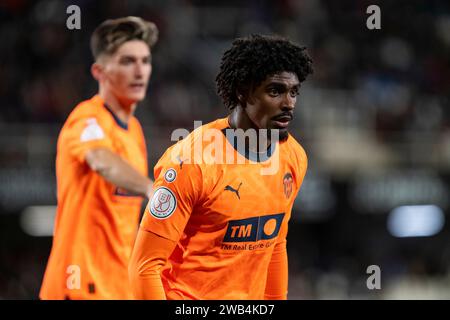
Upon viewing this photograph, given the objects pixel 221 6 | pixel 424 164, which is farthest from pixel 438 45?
pixel 221 6

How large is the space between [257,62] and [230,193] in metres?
0.69

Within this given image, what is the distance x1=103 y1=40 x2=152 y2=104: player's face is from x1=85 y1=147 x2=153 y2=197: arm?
581 millimetres

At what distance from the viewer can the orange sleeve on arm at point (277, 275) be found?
480 centimetres

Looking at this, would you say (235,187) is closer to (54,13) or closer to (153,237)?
(153,237)

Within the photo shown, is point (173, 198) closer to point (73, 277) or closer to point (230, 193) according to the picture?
point (230, 193)

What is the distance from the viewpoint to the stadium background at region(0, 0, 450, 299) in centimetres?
1185

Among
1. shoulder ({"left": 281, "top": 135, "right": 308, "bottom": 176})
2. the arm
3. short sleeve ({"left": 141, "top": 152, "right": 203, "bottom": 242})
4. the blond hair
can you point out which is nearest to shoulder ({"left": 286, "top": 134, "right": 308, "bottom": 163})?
shoulder ({"left": 281, "top": 135, "right": 308, "bottom": 176})

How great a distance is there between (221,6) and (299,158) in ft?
29.4

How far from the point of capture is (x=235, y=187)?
4355mm

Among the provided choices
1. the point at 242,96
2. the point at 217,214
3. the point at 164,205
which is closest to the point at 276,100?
the point at 242,96

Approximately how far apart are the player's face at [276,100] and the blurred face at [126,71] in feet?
6.92

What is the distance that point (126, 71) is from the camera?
626cm

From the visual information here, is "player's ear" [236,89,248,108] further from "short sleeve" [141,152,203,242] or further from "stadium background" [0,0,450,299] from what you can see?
"stadium background" [0,0,450,299]

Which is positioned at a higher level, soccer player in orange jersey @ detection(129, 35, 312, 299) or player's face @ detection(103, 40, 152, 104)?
player's face @ detection(103, 40, 152, 104)
